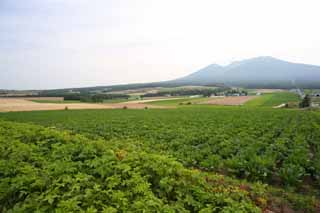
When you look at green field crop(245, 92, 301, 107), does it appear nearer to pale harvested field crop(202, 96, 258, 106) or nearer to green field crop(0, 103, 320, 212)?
pale harvested field crop(202, 96, 258, 106)

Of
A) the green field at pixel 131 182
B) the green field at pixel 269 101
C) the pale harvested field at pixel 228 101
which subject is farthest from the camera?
the pale harvested field at pixel 228 101

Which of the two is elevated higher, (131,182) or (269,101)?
(131,182)

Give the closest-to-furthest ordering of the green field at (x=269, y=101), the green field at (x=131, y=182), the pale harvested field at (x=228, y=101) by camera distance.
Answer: the green field at (x=131, y=182)
the green field at (x=269, y=101)
the pale harvested field at (x=228, y=101)

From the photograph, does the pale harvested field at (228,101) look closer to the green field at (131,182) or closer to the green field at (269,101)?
the green field at (269,101)

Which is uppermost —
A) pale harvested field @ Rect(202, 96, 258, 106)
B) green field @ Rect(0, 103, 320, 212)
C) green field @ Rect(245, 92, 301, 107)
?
green field @ Rect(0, 103, 320, 212)

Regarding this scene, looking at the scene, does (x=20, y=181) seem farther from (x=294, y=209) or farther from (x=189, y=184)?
(x=294, y=209)

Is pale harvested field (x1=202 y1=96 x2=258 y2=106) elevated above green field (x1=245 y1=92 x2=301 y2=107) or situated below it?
above

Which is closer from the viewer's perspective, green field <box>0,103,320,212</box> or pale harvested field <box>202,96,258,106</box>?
green field <box>0,103,320,212</box>

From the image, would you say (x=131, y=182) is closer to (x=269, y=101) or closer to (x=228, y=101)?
(x=228, y=101)

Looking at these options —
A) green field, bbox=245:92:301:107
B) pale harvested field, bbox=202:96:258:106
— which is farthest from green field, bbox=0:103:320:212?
pale harvested field, bbox=202:96:258:106

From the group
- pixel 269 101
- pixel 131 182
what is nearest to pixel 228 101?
pixel 269 101

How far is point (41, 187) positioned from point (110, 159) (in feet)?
6.21

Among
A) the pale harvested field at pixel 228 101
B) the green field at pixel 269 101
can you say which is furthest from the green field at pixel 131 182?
the pale harvested field at pixel 228 101

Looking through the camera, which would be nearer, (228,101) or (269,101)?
(269,101)
